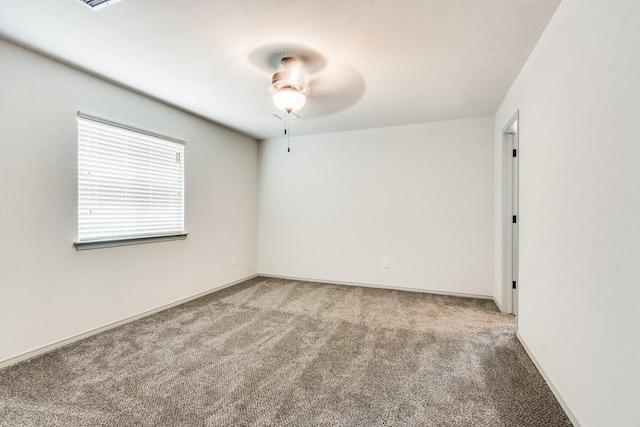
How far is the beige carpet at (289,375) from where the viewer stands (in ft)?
5.66

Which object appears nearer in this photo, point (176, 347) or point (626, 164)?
point (626, 164)

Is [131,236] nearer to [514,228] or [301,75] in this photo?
[301,75]

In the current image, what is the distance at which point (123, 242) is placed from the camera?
10.1 feet

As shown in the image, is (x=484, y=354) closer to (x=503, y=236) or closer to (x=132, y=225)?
(x=503, y=236)

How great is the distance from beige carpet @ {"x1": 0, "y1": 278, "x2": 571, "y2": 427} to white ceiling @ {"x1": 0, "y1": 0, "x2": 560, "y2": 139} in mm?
2489

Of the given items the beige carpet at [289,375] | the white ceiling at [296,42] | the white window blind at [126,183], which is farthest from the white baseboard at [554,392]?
the white window blind at [126,183]

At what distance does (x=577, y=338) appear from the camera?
5.29ft

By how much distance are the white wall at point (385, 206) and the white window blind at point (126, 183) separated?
6.00 feet

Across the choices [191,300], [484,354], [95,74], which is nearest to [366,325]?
[484,354]

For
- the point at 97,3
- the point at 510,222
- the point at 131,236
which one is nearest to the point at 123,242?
the point at 131,236

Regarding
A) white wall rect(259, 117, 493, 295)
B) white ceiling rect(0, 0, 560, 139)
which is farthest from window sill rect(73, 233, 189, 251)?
white wall rect(259, 117, 493, 295)

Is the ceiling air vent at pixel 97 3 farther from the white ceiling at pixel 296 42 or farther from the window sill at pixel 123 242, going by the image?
the window sill at pixel 123 242

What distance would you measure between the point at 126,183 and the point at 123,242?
638 millimetres

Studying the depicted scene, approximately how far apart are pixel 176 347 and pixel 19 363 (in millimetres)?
1123
